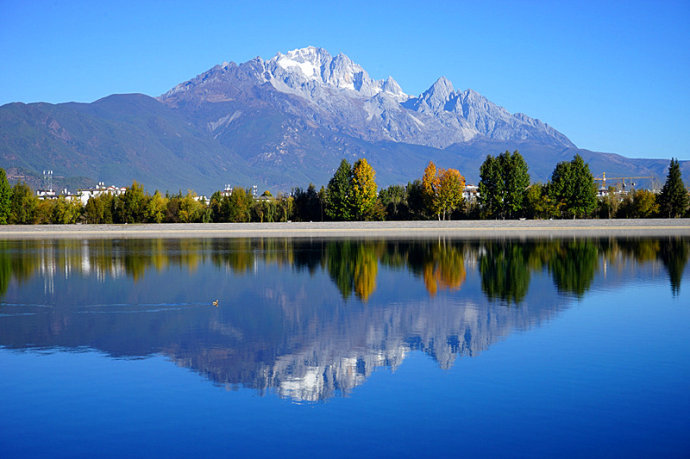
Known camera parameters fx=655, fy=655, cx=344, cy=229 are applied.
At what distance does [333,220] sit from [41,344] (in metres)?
67.6

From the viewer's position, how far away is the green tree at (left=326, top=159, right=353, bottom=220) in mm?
78875

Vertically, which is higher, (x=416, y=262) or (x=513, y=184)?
(x=513, y=184)

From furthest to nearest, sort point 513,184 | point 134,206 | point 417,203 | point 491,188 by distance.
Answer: point 134,206 < point 417,203 < point 491,188 < point 513,184

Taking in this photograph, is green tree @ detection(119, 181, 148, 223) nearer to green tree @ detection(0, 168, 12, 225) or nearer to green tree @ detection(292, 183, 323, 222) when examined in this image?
green tree @ detection(0, 168, 12, 225)

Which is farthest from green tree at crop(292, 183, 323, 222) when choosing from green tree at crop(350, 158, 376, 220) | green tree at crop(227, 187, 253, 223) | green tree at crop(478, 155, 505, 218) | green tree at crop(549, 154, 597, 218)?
green tree at crop(549, 154, 597, 218)

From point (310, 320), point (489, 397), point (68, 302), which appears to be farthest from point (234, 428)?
point (68, 302)

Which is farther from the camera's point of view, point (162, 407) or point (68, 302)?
point (68, 302)

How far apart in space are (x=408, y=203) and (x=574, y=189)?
20.1 meters

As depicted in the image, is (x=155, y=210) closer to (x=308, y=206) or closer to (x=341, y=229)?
(x=308, y=206)

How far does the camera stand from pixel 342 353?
13.8 meters

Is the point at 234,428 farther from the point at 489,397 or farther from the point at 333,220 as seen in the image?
the point at 333,220

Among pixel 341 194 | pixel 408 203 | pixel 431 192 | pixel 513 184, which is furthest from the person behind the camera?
pixel 408 203

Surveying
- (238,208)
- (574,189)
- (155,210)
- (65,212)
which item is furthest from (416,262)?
(65,212)

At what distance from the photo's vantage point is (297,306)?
20156mm
